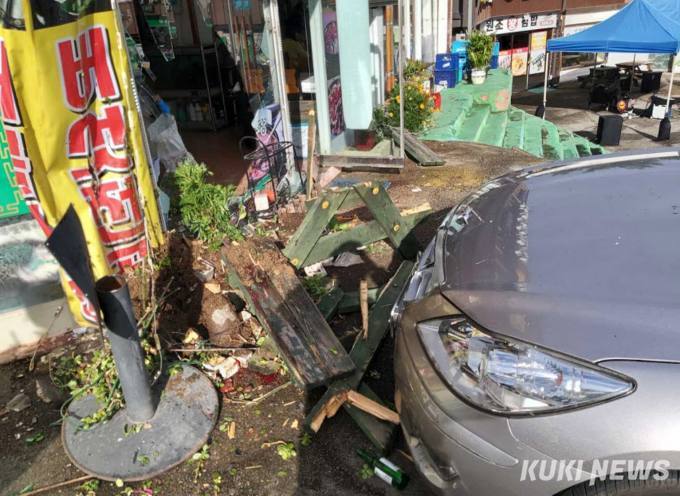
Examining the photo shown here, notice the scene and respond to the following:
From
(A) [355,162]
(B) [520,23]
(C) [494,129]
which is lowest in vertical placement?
(C) [494,129]

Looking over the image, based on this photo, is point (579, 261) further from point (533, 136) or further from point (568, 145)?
point (568, 145)

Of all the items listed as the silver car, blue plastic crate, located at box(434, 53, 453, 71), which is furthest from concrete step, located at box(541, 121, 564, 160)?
the silver car

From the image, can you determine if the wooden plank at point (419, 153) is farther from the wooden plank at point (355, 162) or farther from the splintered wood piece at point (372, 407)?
the splintered wood piece at point (372, 407)

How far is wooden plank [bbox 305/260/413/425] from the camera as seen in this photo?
3162 mm

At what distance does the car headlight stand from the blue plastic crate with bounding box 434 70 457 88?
1330cm

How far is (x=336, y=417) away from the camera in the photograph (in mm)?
3244

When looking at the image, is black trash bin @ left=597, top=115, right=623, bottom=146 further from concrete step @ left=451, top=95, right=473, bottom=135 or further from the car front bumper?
the car front bumper

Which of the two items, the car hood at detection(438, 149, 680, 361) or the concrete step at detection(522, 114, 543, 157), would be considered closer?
the car hood at detection(438, 149, 680, 361)

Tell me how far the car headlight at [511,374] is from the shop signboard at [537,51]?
30.3 m

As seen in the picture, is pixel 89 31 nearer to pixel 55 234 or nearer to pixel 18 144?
pixel 18 144

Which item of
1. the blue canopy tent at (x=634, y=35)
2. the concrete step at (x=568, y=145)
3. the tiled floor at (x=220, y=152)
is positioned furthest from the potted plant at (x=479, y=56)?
the tiled floor at (x=220, y=152)

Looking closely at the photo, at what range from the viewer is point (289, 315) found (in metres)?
3.75

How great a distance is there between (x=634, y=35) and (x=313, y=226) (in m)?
14.6

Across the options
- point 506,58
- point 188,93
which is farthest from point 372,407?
point 506,58
